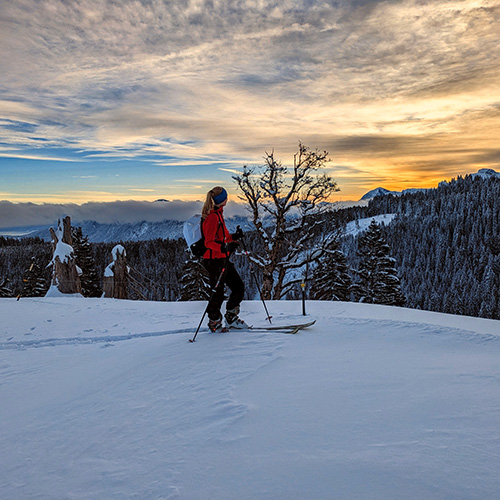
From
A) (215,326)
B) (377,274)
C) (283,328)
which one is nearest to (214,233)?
(215,326)

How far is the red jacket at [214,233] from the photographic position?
6062mm

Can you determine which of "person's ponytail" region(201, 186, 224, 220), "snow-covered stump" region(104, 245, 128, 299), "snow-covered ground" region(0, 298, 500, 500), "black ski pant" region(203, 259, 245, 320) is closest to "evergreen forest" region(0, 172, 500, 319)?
"snow-covered stump" region(104, 245, 128, 299)

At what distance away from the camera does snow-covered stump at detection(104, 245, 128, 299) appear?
50.8 ft

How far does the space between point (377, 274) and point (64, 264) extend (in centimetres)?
2296

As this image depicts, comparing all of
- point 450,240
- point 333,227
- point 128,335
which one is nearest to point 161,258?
point 333,227

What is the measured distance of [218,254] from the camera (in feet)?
20.5

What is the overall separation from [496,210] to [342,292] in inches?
6414

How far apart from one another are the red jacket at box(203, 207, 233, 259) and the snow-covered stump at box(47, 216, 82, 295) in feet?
32.5

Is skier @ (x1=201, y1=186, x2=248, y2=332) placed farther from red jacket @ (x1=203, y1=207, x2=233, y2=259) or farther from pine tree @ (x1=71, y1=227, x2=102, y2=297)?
pine tree @ (x1=71, y1=227, x2=102, y2=297)

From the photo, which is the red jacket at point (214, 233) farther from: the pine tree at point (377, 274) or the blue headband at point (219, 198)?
the pine tree at point (377, 274)

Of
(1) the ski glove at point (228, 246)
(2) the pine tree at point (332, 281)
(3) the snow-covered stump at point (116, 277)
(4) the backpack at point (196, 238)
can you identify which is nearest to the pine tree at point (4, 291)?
(3) the snow-covered stump at point (116, 277)

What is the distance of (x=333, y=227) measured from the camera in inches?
744

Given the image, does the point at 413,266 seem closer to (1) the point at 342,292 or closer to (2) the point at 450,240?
(2) the point at 450,240

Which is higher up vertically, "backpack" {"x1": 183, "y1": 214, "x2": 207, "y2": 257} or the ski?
"backpack" {"x1": 183, "y1": 214, "x2": 207, "y2": 257}
